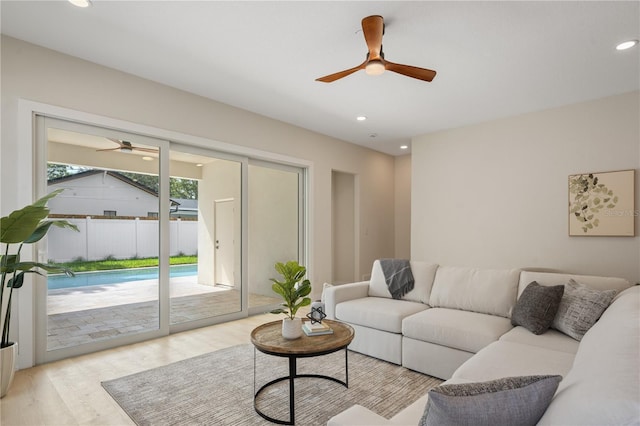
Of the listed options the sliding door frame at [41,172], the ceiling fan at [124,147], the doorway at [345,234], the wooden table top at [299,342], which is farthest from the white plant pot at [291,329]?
the doorway at [345,234]

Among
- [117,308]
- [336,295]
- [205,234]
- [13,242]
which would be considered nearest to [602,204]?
[336,295]

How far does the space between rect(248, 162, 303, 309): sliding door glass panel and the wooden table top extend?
244 centimetres

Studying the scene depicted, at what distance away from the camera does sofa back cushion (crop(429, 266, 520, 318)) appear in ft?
9.87

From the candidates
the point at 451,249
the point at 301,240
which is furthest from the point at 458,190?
the point at 301,240

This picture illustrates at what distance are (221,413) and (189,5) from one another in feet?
9.41

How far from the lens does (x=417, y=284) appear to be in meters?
3.67

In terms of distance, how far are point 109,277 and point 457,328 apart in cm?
346

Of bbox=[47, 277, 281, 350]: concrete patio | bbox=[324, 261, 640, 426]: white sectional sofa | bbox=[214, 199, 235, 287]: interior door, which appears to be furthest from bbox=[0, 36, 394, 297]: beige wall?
bbox=[324, 261, 640, 426]: white sectional sofa

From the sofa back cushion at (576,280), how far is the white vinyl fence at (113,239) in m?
3.63

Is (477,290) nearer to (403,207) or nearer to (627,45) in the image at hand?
(627,45)

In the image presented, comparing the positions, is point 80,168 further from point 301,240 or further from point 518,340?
point 518,340

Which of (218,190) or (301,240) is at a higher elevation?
(218,190)

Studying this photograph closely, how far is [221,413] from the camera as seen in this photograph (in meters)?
2.27

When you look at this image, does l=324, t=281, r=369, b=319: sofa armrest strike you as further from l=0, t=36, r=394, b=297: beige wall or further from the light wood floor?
l=0, t=36, r=394, b=297: beige wall
